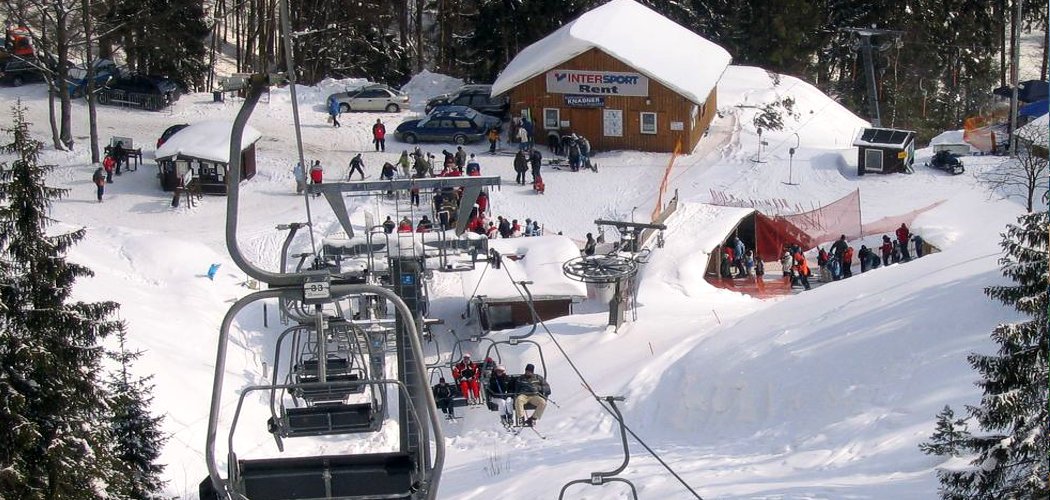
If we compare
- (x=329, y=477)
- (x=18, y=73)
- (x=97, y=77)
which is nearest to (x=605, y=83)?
(x=97, y=77)

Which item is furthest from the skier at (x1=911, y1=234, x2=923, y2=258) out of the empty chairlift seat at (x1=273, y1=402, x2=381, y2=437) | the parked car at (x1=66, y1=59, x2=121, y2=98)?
the parked car at (x1=66, y1=59, x2=121, y2=98)

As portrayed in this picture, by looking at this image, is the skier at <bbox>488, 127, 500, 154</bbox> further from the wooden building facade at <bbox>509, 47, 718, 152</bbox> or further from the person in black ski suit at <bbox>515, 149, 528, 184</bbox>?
the person in black ski suit at <bbox>515, 149, 528, 184</bbox>

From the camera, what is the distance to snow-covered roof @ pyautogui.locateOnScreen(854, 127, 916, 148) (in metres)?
38.1

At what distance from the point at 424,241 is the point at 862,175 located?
22.9 metres

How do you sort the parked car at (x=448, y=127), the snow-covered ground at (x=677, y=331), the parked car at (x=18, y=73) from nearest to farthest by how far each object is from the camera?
the snow-covered ground at (x=677, y=331) → the parked car at (x=448, y=127) → the parked car at (x=18, y=73)

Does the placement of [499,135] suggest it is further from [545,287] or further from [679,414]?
[679,414]

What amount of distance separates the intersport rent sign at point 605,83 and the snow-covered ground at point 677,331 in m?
1.79

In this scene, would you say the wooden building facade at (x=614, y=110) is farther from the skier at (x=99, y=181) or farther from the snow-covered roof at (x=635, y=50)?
the skier at (x=99, y=181)

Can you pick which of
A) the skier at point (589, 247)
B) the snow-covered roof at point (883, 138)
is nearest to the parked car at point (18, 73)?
the skier at point (589, 247)

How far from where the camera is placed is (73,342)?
1650 cm

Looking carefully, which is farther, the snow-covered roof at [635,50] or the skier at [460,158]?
the snow-covered roof at [635,50]

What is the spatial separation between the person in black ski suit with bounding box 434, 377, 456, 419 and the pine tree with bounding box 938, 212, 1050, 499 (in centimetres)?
1041

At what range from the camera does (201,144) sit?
3741 centimetres

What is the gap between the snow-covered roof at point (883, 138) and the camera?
38062 millimetres
